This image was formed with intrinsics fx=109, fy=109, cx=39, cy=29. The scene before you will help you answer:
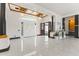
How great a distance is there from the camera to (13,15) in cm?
1330

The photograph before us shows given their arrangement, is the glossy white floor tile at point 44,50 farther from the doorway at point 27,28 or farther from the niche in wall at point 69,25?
the niche in wall at point 69,25

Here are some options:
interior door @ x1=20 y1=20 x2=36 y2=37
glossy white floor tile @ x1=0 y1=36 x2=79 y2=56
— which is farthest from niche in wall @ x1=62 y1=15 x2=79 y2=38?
glossy white floor tile @ x1=0 y1=36 x2=79 y2=56

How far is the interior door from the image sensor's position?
1548 cm

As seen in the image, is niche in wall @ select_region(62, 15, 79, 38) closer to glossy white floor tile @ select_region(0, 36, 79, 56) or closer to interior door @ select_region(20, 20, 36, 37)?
interior door @ select_region(20, 20, 36, 37)

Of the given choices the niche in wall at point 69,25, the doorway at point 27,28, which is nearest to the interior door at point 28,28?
the doorway at point 27,28

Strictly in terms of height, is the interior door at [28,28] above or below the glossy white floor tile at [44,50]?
above

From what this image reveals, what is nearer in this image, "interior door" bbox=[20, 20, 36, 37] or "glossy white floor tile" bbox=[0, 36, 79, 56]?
"glossy white floor tile" bbox=[0, 36, 79, 56]

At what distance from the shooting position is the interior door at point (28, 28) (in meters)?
Answer: 15.5

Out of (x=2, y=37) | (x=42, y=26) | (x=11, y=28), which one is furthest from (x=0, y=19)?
(x=42, y=26)

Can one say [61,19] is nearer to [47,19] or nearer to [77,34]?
[47,19]

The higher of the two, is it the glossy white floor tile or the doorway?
the doorway

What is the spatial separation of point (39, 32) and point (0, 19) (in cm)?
1317

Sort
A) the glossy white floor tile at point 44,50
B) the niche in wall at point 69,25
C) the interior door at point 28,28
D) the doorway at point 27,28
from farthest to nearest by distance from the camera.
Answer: the niche in wall at point 69,25, the interior door at point 28,28, the doorway at point 27,28, the glossy white floor tile at point 44,50

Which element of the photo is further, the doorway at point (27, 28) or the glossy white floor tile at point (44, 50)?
the doorway at point (27, 28)
